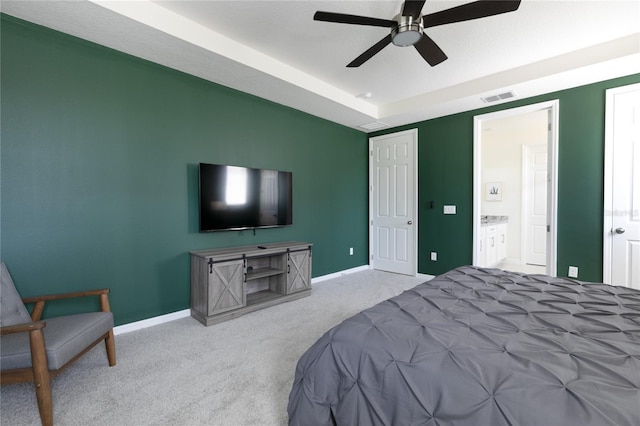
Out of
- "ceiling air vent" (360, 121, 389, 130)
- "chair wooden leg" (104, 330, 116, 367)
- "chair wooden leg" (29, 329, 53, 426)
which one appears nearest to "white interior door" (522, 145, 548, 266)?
"ceiling air vent" (360, 121, 389, 130)

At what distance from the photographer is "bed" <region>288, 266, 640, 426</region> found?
0.89 metres

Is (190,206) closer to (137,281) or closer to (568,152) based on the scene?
(137,281)

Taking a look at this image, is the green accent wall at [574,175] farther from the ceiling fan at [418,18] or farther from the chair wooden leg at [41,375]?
the chair wooden leg at [41,375]

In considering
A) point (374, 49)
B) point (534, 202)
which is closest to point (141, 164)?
point (374, 49)

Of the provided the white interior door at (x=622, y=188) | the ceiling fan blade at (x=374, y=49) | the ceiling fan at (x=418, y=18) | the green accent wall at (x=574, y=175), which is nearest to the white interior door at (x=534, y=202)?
the green accent wall at (x=574, y=175)

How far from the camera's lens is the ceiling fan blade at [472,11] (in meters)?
1.74

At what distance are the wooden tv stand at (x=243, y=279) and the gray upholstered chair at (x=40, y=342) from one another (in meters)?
0.91

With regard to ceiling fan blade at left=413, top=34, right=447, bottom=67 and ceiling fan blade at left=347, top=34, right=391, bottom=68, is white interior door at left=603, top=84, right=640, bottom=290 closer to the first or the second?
ceiling fan blade at left=413, top=34, right=447, bottom=67

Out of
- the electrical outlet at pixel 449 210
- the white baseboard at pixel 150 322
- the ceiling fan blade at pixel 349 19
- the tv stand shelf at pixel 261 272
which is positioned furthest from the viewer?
the electrical outlet at pixel 449 210

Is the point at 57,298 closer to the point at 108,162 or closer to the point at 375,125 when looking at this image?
the point at 108,162

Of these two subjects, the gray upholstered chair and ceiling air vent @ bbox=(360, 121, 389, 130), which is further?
ceiling air vent @ bbox=(360, 121, 389, 130)

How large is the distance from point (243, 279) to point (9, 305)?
1.72m

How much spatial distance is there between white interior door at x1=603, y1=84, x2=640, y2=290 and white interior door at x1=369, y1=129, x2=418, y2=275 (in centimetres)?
229

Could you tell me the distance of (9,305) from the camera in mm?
1887
